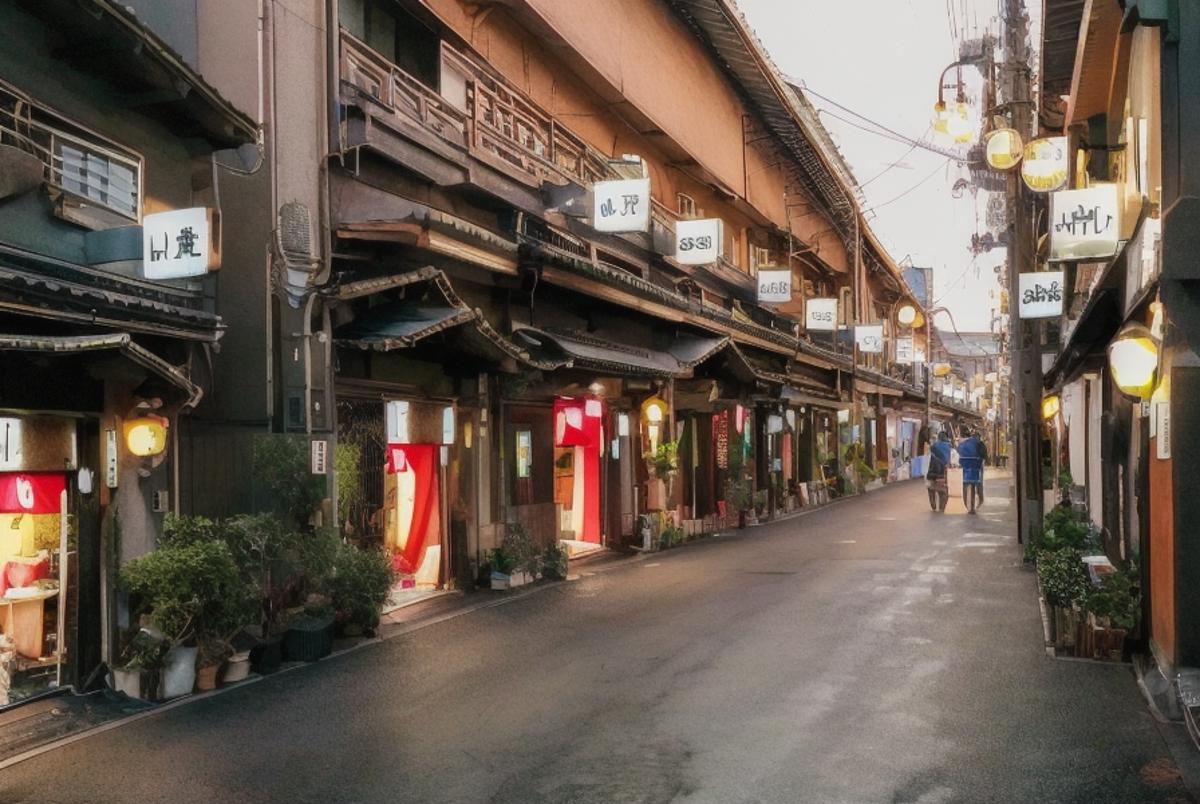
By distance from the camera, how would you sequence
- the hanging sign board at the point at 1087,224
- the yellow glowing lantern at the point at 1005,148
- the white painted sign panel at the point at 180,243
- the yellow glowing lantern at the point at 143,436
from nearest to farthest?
the white painted sign panel at the point at 180,243 → the yellow glowing lantern at the point at 143,436 → the hanging sign board at the point at 1087,224 → the yellow glowing lantern at the point at 1005,148

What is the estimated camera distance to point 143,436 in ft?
40.2

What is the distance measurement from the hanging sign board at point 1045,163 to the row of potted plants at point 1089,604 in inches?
282

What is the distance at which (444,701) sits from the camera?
10633 mm

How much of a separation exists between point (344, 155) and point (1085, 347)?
12.4m

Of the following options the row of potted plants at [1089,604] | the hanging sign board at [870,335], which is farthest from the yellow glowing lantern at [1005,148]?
the hanging sign board at [870,335]

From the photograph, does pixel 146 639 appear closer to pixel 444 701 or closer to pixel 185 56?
pixel 444 701

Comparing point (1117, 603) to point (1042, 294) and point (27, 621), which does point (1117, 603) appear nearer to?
point (1042, 294)

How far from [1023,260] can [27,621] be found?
18697mm

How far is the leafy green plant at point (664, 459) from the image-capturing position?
2798cm

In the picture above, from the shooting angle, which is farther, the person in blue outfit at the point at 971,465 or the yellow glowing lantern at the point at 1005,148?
the person in blue outfit at the point at 971,465

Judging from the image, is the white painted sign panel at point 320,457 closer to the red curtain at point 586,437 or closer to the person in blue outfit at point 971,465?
the red curtain at point 586,437

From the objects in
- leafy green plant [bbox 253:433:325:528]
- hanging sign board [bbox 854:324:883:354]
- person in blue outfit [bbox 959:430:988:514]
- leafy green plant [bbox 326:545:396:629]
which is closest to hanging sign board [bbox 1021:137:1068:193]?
leafy green plant [bbox 326:545:396:629]

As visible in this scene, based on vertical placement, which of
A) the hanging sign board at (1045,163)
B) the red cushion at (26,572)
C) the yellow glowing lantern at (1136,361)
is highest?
the hanging sign board at (1045,163)

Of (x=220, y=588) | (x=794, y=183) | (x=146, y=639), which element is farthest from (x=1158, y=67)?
(x=794, y=183)
